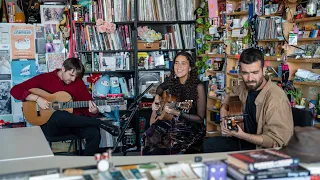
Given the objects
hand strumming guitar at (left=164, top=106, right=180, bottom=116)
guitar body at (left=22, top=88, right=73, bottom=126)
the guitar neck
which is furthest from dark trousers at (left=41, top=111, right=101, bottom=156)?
hand strumming guitar at (left=164, top=106, right=180, bottom=116)

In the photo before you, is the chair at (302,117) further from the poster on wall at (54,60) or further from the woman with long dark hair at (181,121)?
the poster on wall at (54,60)

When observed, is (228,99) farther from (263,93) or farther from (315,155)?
(315,155)

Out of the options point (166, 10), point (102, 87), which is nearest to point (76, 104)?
point (102, 87)

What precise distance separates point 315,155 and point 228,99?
160cm

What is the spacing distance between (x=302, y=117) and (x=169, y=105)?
4.46 feet

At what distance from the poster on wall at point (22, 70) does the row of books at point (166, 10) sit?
1.56 m

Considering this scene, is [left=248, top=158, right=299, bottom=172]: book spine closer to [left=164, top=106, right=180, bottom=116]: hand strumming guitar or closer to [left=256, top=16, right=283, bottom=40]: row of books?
[left=164, top=106, right=180, bottom=116]: hand strumming guitar

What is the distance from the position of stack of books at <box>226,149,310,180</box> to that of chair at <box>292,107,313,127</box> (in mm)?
978

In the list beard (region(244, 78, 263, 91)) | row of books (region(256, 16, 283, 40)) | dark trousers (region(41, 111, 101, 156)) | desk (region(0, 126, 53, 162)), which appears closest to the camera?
desk (region(0, 126, 53, 162))

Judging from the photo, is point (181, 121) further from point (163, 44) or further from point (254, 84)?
point (163, 44)

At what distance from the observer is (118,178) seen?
66.0 inches

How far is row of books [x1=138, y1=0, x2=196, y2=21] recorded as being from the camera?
5.31 m

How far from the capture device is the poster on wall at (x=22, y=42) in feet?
16.8

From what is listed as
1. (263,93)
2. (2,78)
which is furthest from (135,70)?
(263,93)
